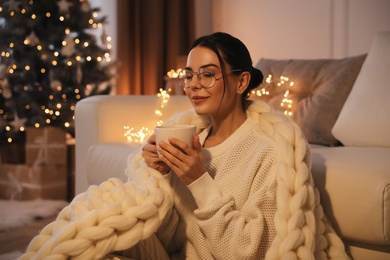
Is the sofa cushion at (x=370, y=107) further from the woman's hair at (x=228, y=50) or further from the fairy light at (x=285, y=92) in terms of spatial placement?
the woman's hair at (x=228, y=50)

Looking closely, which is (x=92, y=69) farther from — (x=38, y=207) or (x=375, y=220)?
(x=375, y=220)

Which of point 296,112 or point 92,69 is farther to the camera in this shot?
point 92,69

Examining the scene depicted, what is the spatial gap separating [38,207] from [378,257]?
6.45ft

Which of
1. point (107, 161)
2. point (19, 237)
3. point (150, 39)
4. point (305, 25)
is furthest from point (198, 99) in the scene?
point (150, 39)

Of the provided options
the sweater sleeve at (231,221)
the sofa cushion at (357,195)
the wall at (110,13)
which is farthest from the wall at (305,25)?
the sweater sleeve at (231,221)

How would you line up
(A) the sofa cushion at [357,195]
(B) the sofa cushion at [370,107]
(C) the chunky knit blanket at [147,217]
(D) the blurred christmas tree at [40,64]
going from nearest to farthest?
(C) the chunky knit blanket at [147,217], (A) the sofa cushion at [357,195], (B) the sofa cushion at [370,107], (D) the blurred christmas tree at [40,64]

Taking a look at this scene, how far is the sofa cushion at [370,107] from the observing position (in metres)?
1.51

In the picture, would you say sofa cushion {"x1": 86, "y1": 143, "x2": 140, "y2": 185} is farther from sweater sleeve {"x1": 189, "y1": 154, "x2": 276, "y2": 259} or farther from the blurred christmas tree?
the blurred christmas tree

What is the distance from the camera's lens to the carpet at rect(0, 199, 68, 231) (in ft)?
7.13

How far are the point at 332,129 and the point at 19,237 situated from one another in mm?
1500

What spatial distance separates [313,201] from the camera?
969mm

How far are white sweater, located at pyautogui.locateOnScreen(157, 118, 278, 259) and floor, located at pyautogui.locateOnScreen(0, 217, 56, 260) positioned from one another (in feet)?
3.26

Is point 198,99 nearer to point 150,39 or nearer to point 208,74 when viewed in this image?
point 208,74

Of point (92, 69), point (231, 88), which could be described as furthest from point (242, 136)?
point (92, 69)
